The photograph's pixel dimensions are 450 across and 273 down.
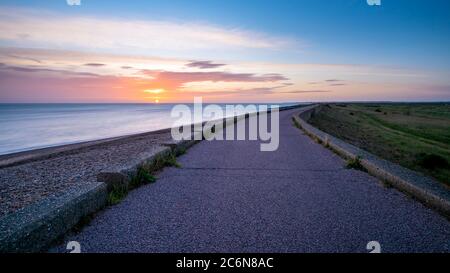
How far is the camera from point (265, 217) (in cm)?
414

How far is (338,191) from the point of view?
5.43m

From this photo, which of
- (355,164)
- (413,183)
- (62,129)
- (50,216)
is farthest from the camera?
(62,129)

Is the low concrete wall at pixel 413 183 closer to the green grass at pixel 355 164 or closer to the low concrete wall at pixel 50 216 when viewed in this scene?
the green grass at pixel 355 164

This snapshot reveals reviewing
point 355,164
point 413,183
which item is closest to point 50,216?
point 413,183

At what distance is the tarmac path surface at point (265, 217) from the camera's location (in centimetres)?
332

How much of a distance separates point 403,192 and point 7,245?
216 inches

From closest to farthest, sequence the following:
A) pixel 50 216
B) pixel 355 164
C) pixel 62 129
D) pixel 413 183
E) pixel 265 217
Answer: pixel 50 216, pixel 265 217, pixel 413 183, pixel 355 164, pixel 62 129

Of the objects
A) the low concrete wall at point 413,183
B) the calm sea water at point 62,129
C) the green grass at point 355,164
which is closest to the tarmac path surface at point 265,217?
the low concrete wall at point 413,183

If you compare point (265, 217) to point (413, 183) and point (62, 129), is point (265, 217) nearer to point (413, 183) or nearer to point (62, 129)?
point (413, 183)

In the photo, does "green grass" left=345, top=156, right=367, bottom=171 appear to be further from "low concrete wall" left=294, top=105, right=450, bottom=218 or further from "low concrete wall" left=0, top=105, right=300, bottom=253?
"low concrete wall" left=0, top=105, right=300, bottom=253

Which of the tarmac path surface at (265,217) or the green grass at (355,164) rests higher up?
the green grass at (355,164)

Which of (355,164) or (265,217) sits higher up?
(355,164)
